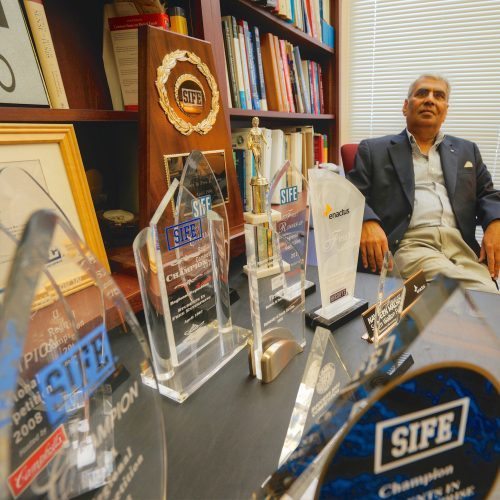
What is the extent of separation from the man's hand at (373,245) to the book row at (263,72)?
2.32ft

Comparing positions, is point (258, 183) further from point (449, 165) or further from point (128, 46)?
point (449, 165)

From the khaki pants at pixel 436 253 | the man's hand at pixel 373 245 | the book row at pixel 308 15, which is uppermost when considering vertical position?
the book row at pixel 308 15

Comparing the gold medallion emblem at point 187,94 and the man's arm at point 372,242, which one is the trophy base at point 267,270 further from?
the man's arm at point 372,242

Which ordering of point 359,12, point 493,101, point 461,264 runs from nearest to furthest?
point 461,264
point 493,101
point 359,12

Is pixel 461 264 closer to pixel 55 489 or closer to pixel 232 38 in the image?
pixel 232 38

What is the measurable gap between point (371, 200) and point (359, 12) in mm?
1449

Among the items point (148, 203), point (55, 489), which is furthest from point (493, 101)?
point (55, 489)

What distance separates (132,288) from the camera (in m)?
0.82

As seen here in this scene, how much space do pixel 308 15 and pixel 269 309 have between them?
6.01 ft

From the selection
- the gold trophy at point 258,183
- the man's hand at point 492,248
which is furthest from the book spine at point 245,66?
the man's hand at point 492,248

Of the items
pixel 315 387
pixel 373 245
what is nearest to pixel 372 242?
pixel 373 245

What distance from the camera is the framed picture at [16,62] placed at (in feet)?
2.19

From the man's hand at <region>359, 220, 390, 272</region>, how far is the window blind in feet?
4.39

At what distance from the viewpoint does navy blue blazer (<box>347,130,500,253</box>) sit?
1771mm
